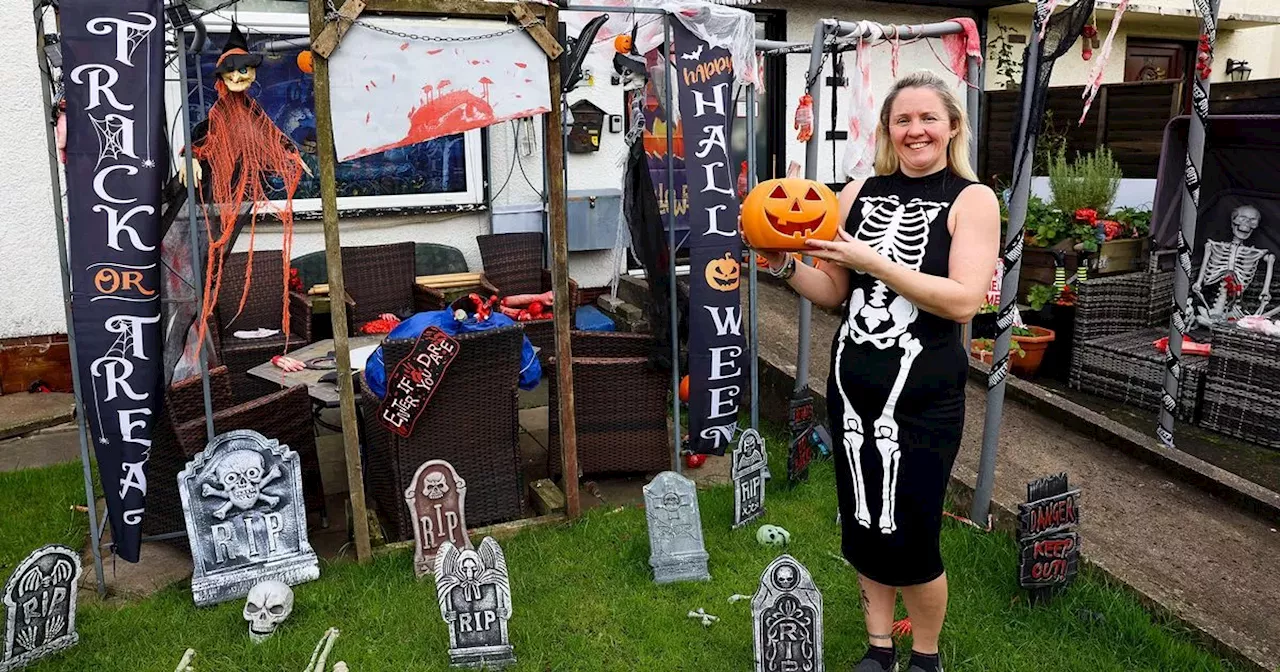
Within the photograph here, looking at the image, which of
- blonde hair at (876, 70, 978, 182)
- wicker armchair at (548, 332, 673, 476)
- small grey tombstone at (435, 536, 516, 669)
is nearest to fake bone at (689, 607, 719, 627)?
small grey tombstone at (435, 536, 516, 669)

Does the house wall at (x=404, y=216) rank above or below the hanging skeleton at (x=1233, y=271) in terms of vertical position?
above

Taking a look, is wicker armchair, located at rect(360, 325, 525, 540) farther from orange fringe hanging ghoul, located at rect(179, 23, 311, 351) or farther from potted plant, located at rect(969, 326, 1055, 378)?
potted plant, located at rect(969, 326, 1055, 378)

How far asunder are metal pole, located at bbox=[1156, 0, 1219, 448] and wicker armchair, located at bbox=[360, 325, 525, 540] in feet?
11.9

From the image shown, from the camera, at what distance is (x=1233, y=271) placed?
6227mm

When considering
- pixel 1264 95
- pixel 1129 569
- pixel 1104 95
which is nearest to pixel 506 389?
pixel 1129 569

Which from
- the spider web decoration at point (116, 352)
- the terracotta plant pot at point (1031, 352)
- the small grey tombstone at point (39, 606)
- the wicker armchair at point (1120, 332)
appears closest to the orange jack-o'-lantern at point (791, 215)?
the spider web decoration at point (116, 352)

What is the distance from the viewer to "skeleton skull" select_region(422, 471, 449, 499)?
3705 mm

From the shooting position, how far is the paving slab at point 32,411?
5680mm

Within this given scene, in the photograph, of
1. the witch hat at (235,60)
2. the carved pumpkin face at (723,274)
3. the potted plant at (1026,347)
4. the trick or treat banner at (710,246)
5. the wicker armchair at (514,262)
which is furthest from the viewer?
the wicker armchair at (514,262)

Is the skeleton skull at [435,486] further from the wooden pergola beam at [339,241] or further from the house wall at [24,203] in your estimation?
the house wall at [24,203]

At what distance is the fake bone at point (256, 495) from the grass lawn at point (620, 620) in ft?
1.30

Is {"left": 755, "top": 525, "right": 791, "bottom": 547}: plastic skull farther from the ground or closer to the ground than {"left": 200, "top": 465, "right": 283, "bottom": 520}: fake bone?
closer to the ground

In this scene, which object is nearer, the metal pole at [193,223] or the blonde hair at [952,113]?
the blonde hair at [952,113]

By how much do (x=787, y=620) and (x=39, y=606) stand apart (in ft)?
8.64
